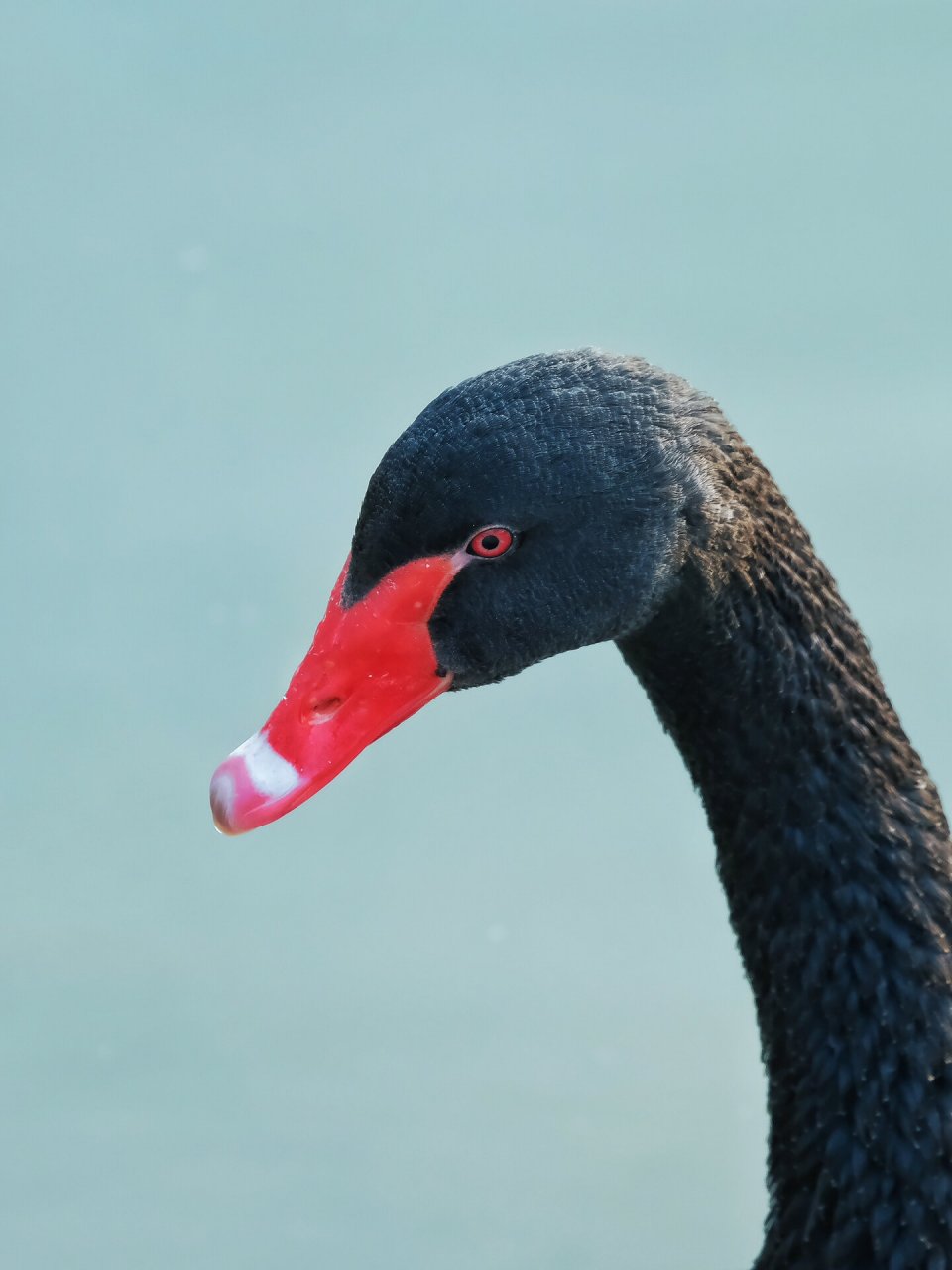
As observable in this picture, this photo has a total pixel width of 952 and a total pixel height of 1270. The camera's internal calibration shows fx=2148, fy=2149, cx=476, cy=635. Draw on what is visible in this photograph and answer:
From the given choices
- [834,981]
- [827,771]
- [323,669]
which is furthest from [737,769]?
[323,669]

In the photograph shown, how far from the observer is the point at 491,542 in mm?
2619

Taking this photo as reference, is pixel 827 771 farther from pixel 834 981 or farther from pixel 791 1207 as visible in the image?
pixel 791 1207

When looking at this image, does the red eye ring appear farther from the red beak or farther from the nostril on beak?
the nostril on beak

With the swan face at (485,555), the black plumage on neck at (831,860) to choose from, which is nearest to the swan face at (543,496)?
the swan face at (485,555)

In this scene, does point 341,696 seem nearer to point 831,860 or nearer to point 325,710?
point 325,710

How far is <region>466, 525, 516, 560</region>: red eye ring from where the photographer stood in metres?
2.60

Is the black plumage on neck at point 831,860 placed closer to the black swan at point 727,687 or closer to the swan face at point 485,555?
the black swan at point 727,687

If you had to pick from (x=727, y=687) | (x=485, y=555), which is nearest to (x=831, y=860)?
(x=727, y=687)

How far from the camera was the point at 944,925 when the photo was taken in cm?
282

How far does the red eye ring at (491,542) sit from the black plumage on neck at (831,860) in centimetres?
22

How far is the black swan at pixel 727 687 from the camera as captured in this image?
257 centimetres

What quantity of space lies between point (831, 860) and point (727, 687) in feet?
0.90

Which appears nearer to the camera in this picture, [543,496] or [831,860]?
[543,496]

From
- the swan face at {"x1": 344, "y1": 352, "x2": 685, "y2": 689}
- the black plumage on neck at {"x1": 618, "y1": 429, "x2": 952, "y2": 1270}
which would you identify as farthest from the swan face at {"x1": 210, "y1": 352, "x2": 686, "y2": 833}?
the black plumage on neck at {"x1": 618, "y1": 429, "x2": 952, "y2": 1270}
